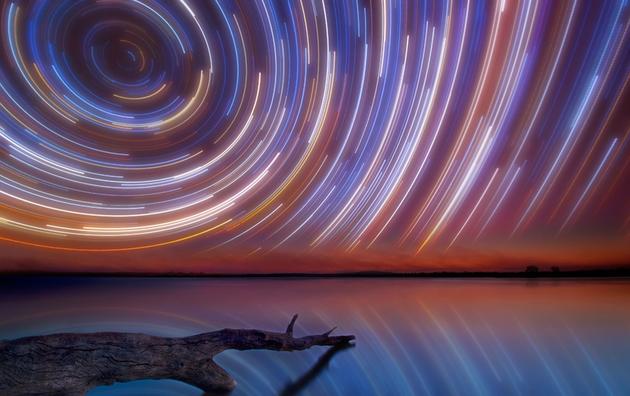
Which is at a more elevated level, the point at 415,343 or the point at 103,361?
the point at 415,343

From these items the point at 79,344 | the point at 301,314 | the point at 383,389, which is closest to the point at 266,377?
the point at 383,389

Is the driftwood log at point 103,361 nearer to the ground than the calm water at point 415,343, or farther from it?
nearer to the ground

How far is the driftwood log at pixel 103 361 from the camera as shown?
103 inches

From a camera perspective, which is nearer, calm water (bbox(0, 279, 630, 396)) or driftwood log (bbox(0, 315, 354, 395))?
driftwood log (bbox(0, 315, 354, 395))

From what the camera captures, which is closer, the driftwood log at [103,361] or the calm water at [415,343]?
the driftwood log at [103,361]

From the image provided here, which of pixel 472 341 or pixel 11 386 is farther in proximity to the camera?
pixel 472 341

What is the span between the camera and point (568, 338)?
573cm

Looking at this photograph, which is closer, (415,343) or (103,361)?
(103,361)

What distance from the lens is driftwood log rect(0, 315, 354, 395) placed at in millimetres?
2609

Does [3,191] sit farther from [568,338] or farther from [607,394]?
[568,338]

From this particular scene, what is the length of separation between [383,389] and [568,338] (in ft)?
12.8

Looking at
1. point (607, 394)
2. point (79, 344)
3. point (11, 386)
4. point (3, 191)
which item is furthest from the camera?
point (3, 191)

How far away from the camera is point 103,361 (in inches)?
113

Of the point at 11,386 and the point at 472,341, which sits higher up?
the point at 472,341
